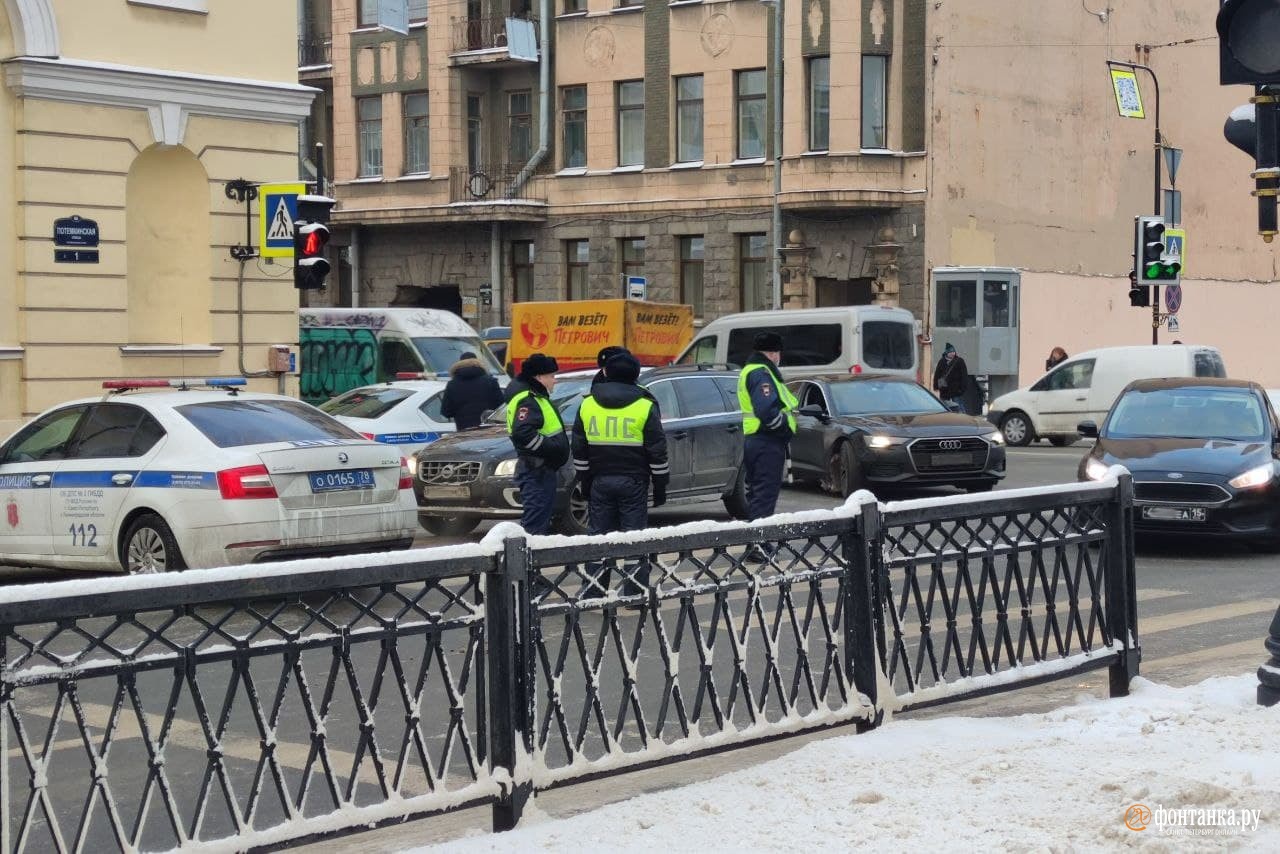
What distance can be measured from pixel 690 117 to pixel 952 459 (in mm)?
24175

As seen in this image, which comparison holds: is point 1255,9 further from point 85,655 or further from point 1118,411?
point 1118,411

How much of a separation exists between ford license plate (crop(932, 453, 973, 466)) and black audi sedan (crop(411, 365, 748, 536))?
110 inches

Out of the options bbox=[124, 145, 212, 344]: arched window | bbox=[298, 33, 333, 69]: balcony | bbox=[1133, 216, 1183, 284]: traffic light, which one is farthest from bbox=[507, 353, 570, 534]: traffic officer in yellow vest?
bbox=[298, 33, 333, 69]: balcony

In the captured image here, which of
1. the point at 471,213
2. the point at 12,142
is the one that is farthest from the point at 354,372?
the point at 471,213

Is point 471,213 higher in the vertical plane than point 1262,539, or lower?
higher

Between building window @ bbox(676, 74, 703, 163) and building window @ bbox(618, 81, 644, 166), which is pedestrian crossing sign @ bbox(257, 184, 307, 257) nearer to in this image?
building window @ bbox(676, 74, 703, 163)

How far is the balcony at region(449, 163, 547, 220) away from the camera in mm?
44500

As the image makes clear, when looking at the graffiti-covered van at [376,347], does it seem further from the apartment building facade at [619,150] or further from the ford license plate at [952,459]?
the apartment building facade at [619,150]

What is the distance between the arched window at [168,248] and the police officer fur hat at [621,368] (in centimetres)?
1199

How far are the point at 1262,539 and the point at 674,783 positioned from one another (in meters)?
9.50

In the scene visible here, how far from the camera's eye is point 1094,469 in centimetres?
1495

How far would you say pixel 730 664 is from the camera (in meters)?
6.46

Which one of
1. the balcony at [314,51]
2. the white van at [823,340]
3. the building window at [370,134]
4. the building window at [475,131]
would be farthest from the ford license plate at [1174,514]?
the balcony at [314,51]

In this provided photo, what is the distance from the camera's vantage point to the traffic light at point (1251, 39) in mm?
7668
